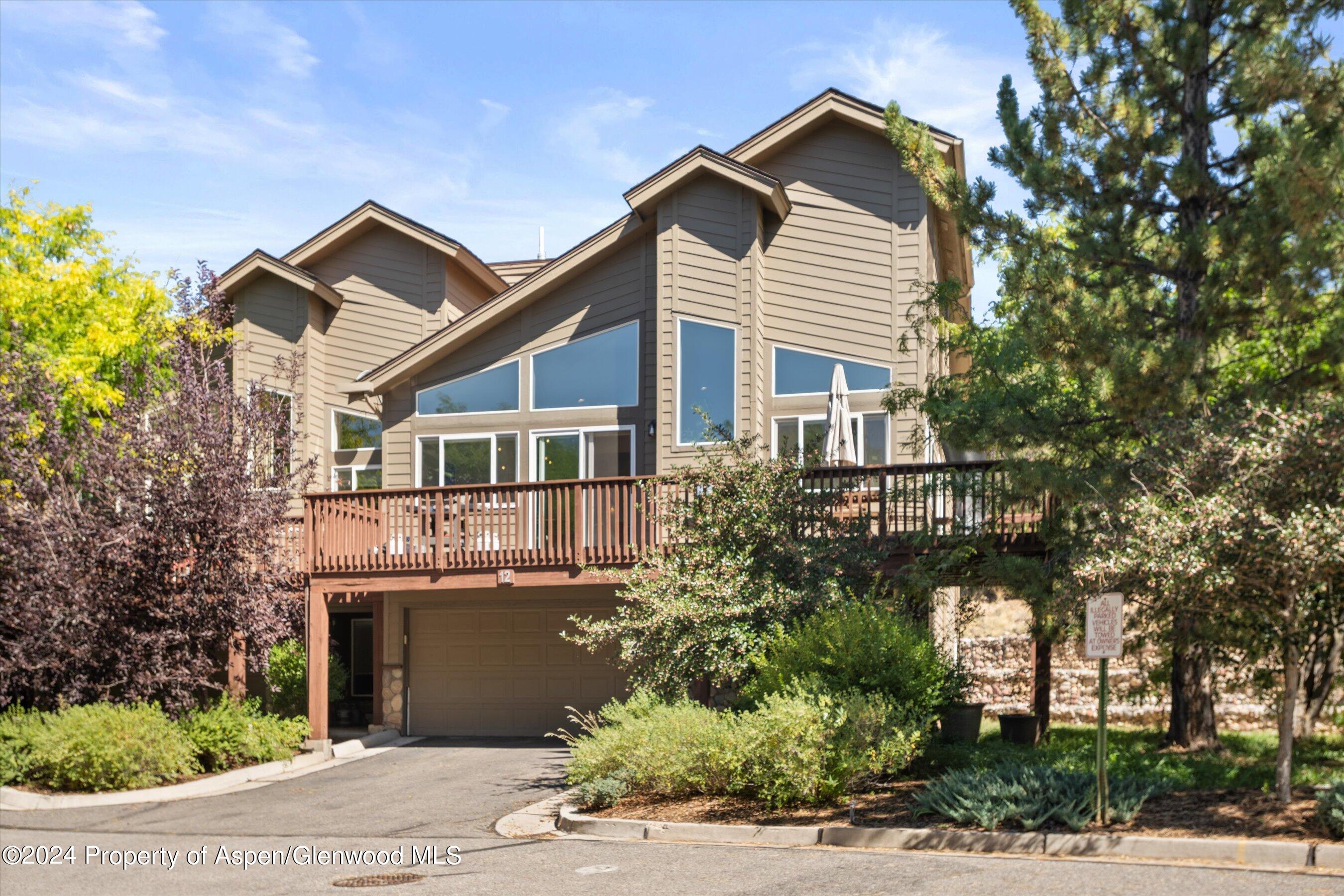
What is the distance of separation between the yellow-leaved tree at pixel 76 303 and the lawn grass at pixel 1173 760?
15.6 metres

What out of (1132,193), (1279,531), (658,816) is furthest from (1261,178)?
(658,816)

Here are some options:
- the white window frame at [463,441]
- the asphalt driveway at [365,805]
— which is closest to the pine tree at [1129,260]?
the asphalt driveway at [365,805]

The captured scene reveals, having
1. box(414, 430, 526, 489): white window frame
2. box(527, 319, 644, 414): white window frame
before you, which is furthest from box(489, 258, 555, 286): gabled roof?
box(414, 430, 526, 489): white window frame

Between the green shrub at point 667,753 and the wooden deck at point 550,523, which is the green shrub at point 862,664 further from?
the wooden deck at point 550,523

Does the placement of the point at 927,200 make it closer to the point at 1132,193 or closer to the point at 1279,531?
the point at 1132,193

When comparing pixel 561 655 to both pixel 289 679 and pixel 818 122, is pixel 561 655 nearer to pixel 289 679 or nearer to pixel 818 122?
pixel 289 679

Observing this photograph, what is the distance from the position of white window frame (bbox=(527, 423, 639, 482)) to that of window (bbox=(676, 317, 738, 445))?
119 cm

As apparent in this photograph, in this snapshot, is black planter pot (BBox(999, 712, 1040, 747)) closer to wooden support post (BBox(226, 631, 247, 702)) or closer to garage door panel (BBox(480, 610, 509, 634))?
garage door panel (BBox(480, 610, 509, 634))

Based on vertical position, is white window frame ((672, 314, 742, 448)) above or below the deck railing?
above

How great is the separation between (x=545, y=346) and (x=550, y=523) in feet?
13.3

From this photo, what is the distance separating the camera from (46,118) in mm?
18359

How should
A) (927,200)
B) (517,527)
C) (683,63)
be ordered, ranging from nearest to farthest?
1. (683,63)
2. (517,527)
3. (927,200)

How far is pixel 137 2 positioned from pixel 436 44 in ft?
11.3

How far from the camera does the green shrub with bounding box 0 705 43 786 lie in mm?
15523
